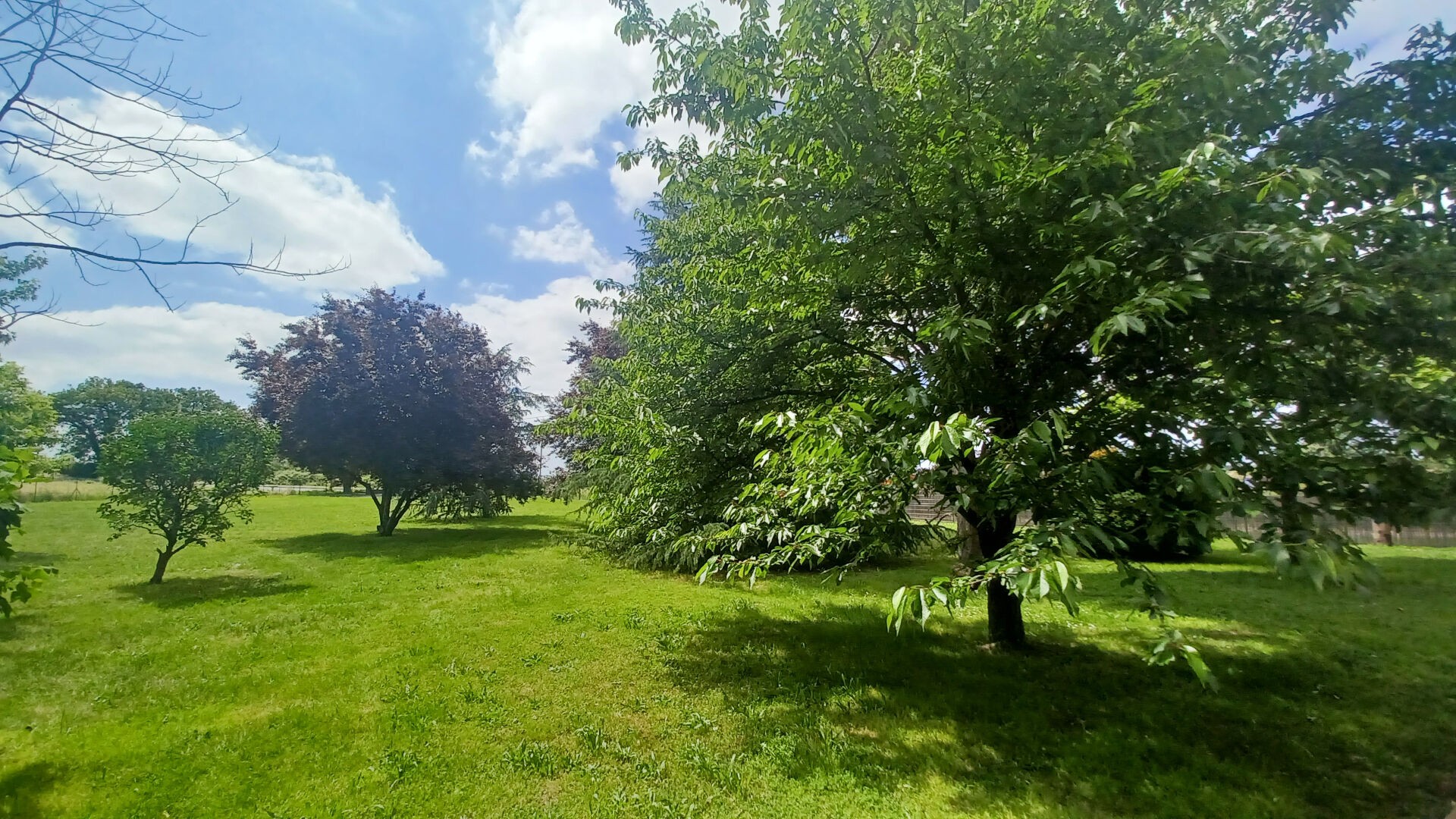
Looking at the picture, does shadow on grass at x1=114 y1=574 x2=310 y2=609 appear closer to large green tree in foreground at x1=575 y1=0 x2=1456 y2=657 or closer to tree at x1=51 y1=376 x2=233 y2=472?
tree at x1=51 y1=376 x2=233 y2=472

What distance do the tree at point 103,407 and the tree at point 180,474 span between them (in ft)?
0.95

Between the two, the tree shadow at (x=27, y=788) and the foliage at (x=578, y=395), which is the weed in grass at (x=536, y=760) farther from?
the foliage at (x=578, y=395)

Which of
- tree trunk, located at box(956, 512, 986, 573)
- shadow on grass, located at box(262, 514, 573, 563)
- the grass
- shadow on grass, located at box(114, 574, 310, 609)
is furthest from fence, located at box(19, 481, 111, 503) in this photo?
tree trunk, located at box(956, 512, 986, 573)

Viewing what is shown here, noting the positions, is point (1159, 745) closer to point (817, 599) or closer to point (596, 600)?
point (817, 599)

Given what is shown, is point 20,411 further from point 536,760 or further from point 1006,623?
point 1006,623

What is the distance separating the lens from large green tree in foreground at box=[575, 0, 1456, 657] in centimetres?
257

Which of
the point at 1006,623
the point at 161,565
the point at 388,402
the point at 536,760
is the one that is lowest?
the point at 536,760

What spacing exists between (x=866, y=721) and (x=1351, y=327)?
3788 millimetres

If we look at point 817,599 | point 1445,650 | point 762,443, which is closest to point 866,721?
point 762,443

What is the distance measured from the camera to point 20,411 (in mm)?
3420

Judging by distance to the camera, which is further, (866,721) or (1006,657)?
(1006,657)

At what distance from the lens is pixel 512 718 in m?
4.47

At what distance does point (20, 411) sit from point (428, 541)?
14.5m

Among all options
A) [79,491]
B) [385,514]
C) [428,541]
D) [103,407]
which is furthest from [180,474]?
[385,514]
